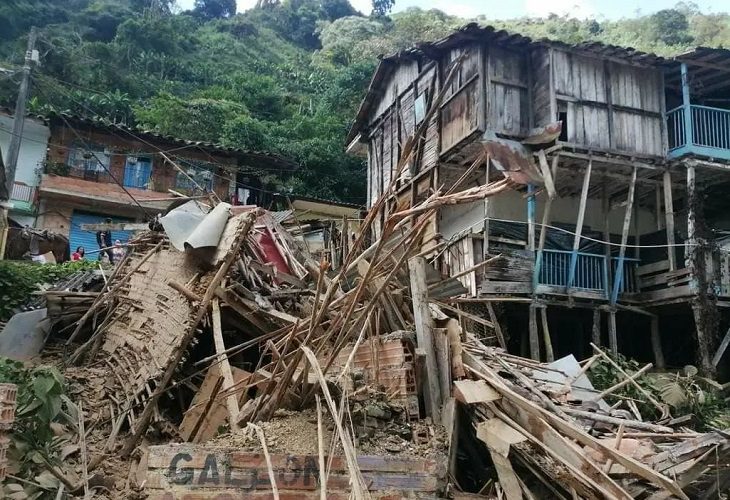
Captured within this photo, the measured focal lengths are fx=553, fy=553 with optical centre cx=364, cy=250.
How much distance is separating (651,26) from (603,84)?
28.3 metres

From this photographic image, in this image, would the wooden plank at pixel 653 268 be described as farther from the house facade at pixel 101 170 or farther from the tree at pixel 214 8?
the tree at pixel 214 8

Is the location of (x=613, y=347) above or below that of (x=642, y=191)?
below

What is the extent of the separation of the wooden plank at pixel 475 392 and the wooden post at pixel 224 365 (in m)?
1.49

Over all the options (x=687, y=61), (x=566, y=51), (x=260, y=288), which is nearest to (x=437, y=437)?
(x=260, y=288)

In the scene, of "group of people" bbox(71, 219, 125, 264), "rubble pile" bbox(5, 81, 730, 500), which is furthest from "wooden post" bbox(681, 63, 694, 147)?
"group of people" bbox(71, 219, 125, 264)

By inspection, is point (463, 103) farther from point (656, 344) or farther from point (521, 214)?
point (656, 344)

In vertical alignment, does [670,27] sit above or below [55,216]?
above

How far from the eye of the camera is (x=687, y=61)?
36.8ft

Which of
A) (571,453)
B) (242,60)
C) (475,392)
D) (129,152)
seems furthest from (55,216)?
(571,453)

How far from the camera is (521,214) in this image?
12.6 m

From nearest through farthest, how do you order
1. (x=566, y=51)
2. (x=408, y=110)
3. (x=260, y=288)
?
(x=260, y=288)
(x=566, y=51)
(x=408, y=110)

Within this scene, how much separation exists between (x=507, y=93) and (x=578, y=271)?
12.9 ft

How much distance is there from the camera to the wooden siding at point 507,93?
11242 mm

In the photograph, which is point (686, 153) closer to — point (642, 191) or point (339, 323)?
point (642, 191)
